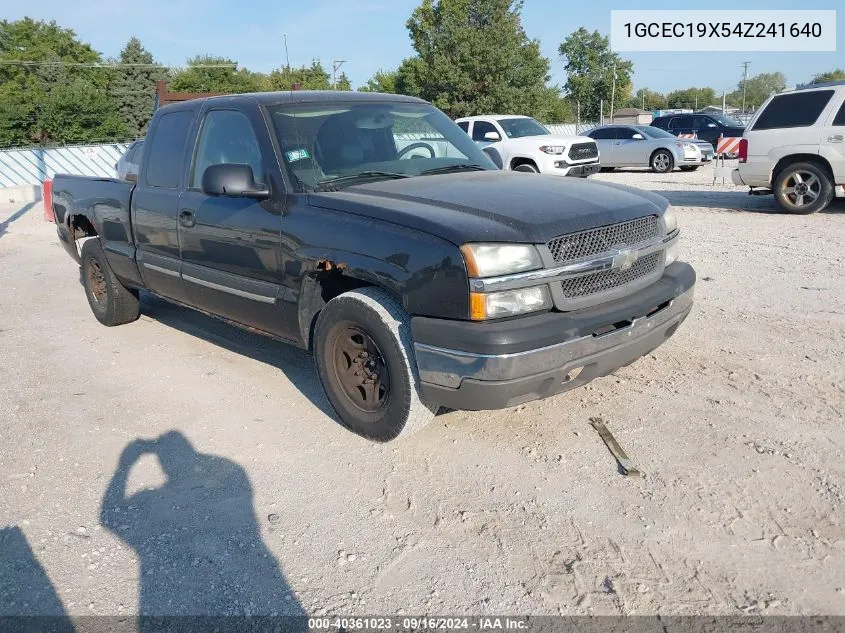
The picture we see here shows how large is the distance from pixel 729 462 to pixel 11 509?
345cm

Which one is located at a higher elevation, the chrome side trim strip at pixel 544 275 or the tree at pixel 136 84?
the tree at pixel 136 84

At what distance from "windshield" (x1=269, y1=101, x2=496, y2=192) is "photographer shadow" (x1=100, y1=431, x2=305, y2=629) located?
1.66 meters

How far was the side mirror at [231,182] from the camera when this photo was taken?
3.95m

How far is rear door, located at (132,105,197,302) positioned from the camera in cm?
502

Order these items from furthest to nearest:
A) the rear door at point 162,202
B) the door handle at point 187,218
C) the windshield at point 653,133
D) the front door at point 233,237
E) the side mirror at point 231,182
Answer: the windshield at point 653,133, the rear door at point 162,202, the door handle at point 187,218, the front door at point 233,237, the side mirror at point 231,182

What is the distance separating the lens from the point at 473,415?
4.20 m

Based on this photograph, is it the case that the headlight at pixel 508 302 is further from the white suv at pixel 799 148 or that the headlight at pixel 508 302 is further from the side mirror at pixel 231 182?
the white suv at pixel 799 148

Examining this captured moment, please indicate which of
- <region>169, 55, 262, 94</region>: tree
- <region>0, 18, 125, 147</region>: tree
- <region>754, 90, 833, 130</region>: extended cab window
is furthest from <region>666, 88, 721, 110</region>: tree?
<region>754, 90, 833, 130</region>: extended cab window

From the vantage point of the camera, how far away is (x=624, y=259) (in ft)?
11.7

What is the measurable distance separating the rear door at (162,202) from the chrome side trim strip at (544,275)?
2695 mm

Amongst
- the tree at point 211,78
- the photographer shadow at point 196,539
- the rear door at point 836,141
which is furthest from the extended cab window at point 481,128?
the tree at point 211,78

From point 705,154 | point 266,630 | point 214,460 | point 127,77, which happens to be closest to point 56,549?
point 214,460

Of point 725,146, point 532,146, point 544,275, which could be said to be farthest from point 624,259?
point 725,146

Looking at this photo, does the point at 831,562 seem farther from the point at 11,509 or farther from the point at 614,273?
the point at 11,509
